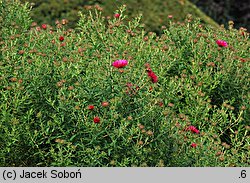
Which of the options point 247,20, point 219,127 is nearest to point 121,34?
point 219,127

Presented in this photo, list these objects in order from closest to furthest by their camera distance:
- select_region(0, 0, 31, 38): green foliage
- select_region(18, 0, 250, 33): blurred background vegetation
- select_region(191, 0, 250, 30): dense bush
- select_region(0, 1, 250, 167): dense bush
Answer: select_region(0, 1, 250, 167): dense bush
select_region(0, 0, 31, 38): green foliage
select_region(18, 0, 250, 33): blurred background vegetation
select_region(191, 0, 250, 30): dense bush

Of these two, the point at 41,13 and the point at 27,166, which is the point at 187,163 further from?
the point at 41,13

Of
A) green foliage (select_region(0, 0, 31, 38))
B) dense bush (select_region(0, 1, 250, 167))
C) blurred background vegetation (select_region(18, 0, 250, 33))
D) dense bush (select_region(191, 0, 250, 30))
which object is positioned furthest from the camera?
dense bush (select_region(191, 0, 250, 30))

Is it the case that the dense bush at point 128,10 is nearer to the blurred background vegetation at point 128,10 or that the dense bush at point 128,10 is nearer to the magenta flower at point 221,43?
the blurred background vegetation at point 128,10

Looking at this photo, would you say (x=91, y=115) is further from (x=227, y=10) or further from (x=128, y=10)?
(x=227, y=10)

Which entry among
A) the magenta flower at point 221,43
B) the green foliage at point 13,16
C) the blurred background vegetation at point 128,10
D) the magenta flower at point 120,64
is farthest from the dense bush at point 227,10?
the magenta flower at point 120,64

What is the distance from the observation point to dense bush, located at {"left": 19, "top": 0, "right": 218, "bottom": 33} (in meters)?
6.92

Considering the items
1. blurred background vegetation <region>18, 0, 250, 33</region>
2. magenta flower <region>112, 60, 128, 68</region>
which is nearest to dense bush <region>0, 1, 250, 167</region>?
magenta flower <region>112, 60, 128, 68</region>

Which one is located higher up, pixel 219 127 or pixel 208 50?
pixel 208 50

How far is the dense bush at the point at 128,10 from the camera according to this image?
6.92 metres

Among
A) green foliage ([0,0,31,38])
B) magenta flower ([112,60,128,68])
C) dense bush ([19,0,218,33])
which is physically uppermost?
dense bush ([19,0,218,33])

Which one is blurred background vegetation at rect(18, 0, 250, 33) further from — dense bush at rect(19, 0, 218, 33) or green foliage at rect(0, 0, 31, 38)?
green foliage at rect(0, 0, 31, 38)
